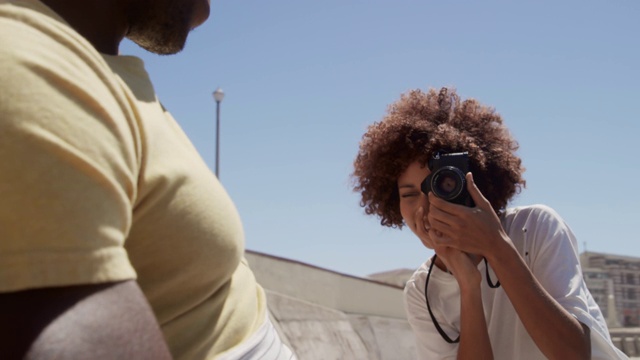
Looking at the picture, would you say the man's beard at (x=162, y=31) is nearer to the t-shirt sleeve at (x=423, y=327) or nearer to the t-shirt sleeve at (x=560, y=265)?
the t-shirt sleeve at (x=560, y=265)

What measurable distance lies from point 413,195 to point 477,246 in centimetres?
58

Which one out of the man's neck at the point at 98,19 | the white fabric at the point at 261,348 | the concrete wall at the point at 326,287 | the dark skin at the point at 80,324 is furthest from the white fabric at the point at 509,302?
the concrete wall at the point at 326,287

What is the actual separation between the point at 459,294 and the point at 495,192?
0.55 meters

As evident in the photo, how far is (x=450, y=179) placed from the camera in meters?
2.98

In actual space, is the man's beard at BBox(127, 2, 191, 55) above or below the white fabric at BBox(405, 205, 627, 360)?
above

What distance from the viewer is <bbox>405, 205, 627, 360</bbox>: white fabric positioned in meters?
2.84

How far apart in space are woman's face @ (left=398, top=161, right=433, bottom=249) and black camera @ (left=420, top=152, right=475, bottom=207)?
0.59 ft

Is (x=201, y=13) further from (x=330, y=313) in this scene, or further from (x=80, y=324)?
(x=330, y=313)

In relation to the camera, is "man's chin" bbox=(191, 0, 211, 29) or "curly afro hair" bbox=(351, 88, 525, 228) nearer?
"man's chin" bbox=(191, 0, 211, 29)

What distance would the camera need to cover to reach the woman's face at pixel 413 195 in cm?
323

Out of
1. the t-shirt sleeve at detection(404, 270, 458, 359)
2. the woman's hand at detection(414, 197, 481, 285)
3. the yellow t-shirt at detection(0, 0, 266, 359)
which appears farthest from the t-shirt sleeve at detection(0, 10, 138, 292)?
the t-shirt sleeve at detection(404, 270, 458, 359)

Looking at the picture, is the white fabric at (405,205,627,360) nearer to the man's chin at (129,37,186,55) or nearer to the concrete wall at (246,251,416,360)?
the man's chin at (129,37,186,55)

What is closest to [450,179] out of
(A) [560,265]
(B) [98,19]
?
(A) [560,265]

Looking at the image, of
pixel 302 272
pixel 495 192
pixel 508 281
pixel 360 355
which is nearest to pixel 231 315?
pixel 508 281
